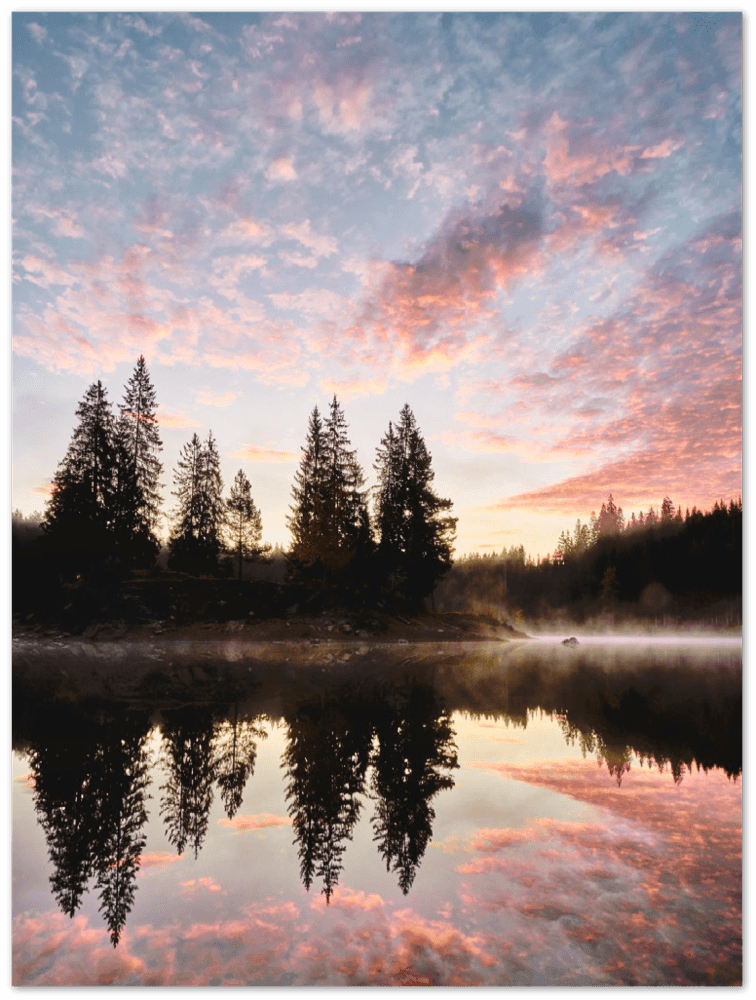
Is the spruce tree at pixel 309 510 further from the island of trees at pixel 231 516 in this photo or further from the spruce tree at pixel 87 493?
the spruce tree at pixel 87 493

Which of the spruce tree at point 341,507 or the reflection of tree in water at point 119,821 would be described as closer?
the reflection of tree in water at point 119,821

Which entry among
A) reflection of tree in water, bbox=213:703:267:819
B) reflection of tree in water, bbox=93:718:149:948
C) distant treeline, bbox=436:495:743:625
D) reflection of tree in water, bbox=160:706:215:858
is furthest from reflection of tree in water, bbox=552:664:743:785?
distant treeline, bbox=436:495:743:625

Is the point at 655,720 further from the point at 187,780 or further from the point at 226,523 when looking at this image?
the point at 226,523

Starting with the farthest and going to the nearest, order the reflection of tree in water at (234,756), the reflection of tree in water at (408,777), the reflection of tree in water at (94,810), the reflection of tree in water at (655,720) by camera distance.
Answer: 1. the reflection of tree in water at (655,720)
2. the reflection of tree in water at (234,756)
3. the reflection of tree in water at (408,777)
4. the reflection of tree in water at (94,810)

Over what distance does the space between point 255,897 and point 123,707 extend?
36.7ft

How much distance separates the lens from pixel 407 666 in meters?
24.8

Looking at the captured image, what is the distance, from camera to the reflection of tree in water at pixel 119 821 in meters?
Result: 5.01

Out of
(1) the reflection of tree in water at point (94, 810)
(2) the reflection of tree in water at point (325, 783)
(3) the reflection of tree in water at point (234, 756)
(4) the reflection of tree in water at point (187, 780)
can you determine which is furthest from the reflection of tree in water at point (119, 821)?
(2) the reflection of tree in water at point (325, 783)

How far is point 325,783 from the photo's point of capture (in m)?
7.96

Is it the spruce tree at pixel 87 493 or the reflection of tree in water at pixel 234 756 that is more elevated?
the spruce tree at pixel 87 493

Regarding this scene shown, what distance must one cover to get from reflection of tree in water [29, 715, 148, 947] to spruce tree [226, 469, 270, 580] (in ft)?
162

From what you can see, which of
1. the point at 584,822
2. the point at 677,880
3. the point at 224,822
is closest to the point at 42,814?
the point at 224,822

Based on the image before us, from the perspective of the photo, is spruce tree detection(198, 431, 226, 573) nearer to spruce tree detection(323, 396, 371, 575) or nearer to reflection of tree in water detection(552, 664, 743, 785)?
spruce tree detection(323, 396, 371, 575)

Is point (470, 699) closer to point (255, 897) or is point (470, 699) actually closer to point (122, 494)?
point (255, 897)
